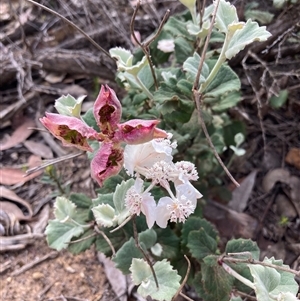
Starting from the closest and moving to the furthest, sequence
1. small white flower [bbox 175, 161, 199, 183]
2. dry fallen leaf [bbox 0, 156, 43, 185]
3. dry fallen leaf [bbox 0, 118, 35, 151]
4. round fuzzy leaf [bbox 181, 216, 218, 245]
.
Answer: small white flower [bbox 175, 161, 199, 183] < round fuzzy leaf [bbox 181, 216, 218, 245] < dry fallen leaf [bbox 0, 156, 43, 185] < dry fallen leaf [bbox 0, 118, 35, 151]

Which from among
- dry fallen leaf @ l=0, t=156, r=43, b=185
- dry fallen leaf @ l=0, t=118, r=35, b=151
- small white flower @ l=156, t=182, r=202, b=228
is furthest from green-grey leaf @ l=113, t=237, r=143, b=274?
dry fallen leaf @ l=0, t=118, r=35, b=151

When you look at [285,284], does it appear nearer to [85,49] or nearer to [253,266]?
[253,266]

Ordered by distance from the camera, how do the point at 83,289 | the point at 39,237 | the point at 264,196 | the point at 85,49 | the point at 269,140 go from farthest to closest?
1. the point at 85,49
2. the point at 269,140
3. the point at 264,196
4. the point at 39,237
5. the point at 83,289

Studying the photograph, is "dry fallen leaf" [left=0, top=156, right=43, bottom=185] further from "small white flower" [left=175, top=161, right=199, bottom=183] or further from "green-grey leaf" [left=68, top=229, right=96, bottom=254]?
"small white flower" [left=175, top=161, right=199, bottom=183]

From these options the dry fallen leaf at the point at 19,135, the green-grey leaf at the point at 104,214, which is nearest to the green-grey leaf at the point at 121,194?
the green-grey leaf at the point at 104,214

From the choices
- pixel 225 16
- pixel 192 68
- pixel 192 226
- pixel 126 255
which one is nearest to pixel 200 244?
pixel 192 226

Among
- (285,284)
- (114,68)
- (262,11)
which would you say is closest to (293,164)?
(262,11)
